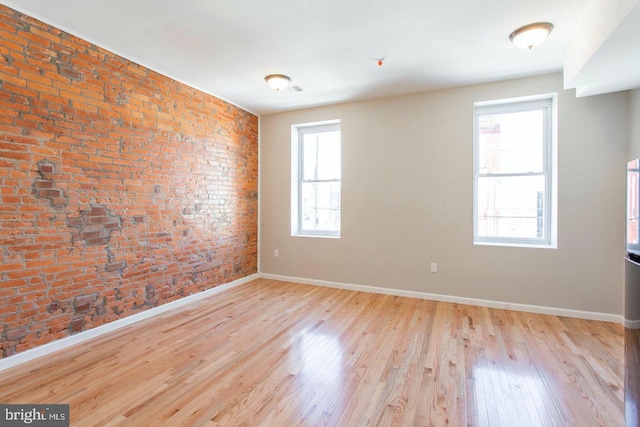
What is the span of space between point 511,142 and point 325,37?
8.77 feet

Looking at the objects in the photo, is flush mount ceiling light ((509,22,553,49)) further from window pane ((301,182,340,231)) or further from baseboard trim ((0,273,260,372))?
baseboard trim ((0,273,260,372))

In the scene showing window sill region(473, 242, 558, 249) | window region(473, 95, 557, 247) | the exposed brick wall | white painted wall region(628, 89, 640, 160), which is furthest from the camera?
window region(473, 95, 557, 247)

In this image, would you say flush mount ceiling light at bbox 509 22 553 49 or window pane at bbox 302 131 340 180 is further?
window pane at bbox 302 131 340 180

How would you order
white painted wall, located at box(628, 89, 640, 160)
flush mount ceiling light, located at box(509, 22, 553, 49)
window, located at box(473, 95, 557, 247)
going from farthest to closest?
window, located at box(473, 95, 557, 247) < white painted wall, located at box(628, 89, 640, 160) < flush mount ceiling light, located at box(509, 22, 553, 49)

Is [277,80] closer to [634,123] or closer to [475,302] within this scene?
[475,302]

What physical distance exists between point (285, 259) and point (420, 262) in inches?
84.9

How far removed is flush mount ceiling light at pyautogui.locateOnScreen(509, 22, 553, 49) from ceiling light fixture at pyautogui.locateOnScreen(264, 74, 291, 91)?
2.31 metres

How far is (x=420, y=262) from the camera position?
3961 millimetres

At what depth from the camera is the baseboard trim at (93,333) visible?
89.3 inches

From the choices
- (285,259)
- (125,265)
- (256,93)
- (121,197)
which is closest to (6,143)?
(121,197)

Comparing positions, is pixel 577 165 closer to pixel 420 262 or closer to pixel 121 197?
pixel 420 262

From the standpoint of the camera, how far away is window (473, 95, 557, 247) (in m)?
3.51

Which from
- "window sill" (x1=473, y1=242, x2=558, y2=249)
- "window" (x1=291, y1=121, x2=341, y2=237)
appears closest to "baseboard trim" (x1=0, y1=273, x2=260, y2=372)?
"window" (x1=291, y1=121, x2=341, y2=237)

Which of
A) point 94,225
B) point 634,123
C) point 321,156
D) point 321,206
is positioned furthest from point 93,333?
point 634,123
